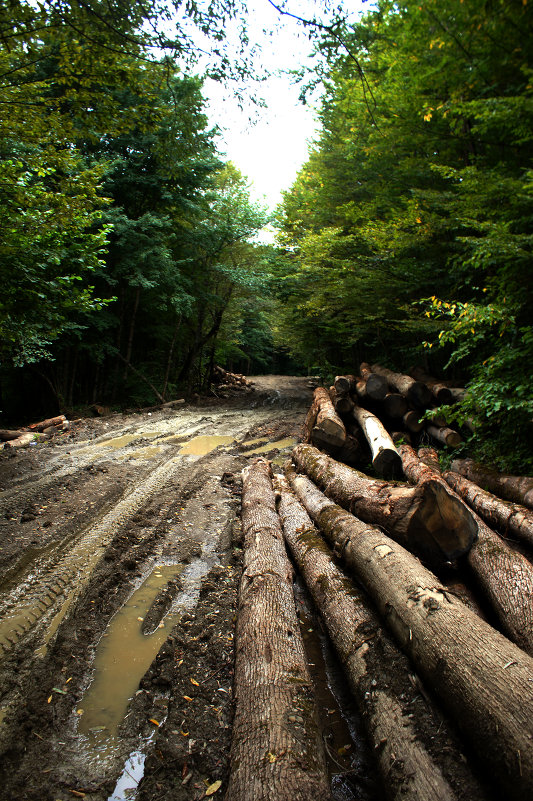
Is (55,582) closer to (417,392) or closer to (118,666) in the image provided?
(118,666)

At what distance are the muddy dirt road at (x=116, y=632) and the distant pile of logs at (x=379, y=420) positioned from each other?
209 cm

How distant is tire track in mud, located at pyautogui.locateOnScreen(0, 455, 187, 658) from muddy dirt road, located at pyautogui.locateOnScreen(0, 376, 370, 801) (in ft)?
0.04

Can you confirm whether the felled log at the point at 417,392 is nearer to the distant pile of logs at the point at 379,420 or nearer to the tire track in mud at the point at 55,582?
the distant pile of logs at the point at 379,420

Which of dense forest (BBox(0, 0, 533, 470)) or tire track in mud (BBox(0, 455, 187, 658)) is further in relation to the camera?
dense forest (BBox(0, 0, 533, 470))

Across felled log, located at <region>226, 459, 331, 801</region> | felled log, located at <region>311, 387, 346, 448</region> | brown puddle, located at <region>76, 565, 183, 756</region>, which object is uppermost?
felled log, located at <region>311, 387, 346, 448</region>

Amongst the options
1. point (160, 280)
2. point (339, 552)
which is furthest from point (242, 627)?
point (160, 280)

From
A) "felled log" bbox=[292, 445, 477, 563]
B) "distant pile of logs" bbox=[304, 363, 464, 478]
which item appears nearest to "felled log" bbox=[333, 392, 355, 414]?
"distant pile of logs" bbox=[304, 363, 464, 478]

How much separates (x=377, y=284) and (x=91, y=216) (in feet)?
18.6

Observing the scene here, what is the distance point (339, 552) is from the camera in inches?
128

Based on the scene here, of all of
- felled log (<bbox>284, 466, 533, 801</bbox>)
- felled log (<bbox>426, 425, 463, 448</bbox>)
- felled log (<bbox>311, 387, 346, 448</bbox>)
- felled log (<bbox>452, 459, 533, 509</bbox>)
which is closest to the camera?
felled log (<bbox>284, 466, 533, 801</bbox>)

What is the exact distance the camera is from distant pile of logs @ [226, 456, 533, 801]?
1.50 metres

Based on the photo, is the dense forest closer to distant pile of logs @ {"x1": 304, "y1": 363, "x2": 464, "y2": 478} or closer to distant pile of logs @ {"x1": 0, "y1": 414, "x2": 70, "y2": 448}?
distant pile of logs @ {"x1": 304, "y1": 363, "x2": 464, "y2": 478}

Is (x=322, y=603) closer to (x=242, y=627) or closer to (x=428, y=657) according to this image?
(x=242, y=627)

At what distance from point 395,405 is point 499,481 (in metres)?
2.85
